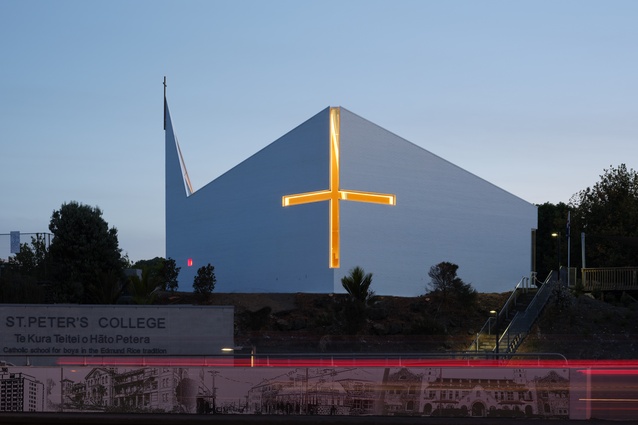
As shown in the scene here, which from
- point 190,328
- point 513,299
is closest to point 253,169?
point 513,299

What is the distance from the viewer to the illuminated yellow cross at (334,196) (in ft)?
165

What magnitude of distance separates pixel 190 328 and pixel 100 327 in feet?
8.55

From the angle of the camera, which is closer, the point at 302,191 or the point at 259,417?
the point at 259,417

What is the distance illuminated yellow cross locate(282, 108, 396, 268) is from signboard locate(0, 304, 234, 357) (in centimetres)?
2115

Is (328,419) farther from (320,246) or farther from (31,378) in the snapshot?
(320,246)

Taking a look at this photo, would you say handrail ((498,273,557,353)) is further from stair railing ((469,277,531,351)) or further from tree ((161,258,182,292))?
tree ((161,258,182,292))

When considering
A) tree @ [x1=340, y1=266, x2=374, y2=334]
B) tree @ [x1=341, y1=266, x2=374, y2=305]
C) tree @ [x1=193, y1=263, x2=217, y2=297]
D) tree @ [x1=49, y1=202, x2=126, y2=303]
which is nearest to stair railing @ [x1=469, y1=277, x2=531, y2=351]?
tree @ [x1=340, y1=266, x2=374, y2=334]

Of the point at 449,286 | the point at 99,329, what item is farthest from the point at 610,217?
the point at 99,329

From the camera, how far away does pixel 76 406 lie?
22.1m

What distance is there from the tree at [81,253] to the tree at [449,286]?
1635 centimetres

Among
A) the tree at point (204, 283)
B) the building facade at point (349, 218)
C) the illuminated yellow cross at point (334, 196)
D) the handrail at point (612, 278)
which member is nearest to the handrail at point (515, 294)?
the building facade at point (349, 218)

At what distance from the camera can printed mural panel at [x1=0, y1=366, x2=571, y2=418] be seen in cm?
2114

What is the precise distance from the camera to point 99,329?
29.2 metres

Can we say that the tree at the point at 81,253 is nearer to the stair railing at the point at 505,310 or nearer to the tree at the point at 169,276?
the tree at the point at 169,276
